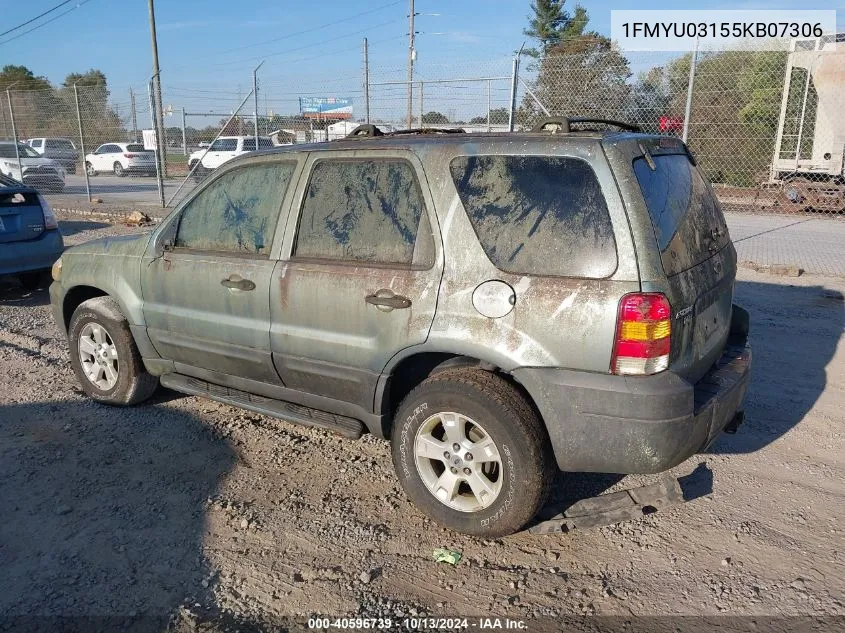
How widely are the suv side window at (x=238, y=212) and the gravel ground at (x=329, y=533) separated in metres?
1.23

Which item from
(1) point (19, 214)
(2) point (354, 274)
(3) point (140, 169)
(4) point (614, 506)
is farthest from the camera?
(3) point (140, 169)

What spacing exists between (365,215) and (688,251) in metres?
1.58

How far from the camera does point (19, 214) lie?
7570mm

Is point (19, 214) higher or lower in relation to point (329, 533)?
higher

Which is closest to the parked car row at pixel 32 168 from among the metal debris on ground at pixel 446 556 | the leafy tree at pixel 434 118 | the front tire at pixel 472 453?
the leafy tree at pixel 434 118

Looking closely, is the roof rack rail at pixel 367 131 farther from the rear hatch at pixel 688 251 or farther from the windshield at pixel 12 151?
the windshield at pixel 12 151

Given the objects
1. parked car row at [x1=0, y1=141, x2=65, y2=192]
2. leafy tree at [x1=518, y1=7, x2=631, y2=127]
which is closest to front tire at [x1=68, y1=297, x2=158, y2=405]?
leafy tree at [x1=518, y1=7, x2=631, y2=127]

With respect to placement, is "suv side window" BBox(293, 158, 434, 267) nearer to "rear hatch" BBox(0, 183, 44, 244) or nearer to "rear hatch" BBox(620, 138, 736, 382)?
"rear hatch" BBox(620, 138, 736, 382)

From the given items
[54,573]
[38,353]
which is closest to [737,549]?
[54,573]

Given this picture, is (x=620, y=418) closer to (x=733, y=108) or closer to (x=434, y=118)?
(x=434, y=118)

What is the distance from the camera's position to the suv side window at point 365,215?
10.9 ft

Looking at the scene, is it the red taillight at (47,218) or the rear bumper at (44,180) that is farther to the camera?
the rear bumper at (44,180)

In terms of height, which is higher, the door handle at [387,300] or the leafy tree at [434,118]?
the leafy tree at [434,118]

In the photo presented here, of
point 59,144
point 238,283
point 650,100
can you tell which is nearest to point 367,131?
point 238,283
